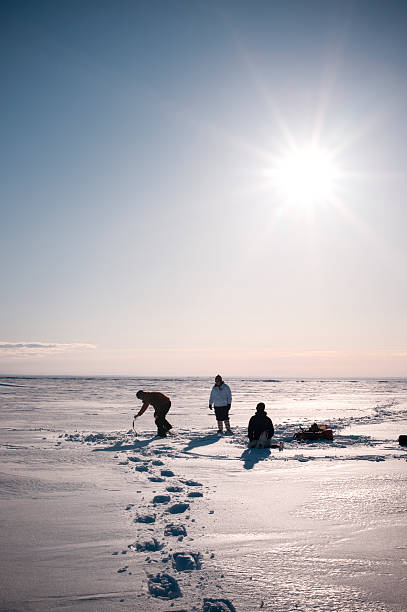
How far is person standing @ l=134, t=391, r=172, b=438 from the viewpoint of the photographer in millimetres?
11227

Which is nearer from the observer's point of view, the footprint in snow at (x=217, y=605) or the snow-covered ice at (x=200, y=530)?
the footprint in snow at (x=217, y=605)

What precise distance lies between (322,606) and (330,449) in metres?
6.96

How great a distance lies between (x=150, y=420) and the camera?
15.4 meters

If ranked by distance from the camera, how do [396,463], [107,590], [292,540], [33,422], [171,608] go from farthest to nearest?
[33,422] < [396,463] < [292,540] < [107,590] < [171,608]

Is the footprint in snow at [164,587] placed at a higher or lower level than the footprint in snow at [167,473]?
higher

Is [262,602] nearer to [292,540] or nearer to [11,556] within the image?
[292,540]

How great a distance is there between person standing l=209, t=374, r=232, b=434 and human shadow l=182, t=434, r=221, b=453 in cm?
63

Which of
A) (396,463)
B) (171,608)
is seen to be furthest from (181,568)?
(396,463)

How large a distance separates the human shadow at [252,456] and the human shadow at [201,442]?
1210 mm

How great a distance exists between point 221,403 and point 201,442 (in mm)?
2305

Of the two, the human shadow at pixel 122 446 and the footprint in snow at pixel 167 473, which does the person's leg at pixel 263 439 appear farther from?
the footprint in snow at pixel 167 473

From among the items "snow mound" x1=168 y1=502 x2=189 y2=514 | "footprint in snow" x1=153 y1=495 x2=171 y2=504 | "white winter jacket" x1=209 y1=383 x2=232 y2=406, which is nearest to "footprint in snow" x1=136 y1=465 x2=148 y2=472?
"footprint in snow" x1=153 y1=495 x2=171 y2=504

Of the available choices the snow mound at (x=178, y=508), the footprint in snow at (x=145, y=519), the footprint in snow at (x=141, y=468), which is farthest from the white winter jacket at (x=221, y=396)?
the footprint in snow at (x=145, y=519)

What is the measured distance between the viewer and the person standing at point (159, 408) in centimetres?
1123
